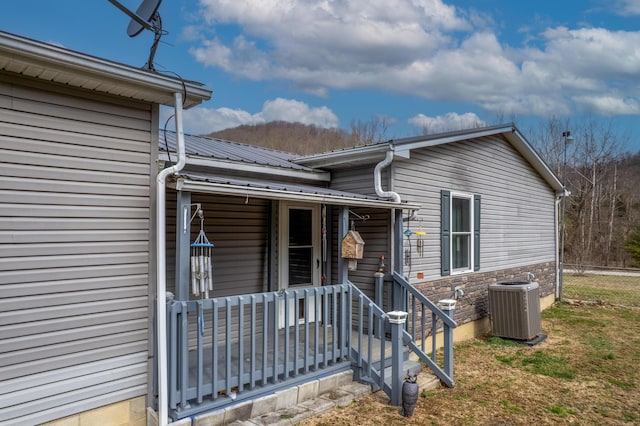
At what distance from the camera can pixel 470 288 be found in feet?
25.1

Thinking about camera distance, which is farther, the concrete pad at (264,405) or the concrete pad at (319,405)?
the concrete pad at (319,405)

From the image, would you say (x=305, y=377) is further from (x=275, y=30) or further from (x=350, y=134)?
(x=275, y=30)

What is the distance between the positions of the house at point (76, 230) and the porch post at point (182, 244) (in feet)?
0.92

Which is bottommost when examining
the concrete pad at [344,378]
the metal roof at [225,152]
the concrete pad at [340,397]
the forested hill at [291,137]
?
the concrete pad at [340,397]

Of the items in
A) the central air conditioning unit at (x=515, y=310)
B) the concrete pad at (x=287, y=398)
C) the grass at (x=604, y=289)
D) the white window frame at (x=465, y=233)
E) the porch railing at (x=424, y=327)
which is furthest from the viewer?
the grass at (x=604, y=289)

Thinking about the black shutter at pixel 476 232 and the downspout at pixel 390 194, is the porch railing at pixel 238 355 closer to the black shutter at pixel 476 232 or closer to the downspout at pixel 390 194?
the downspout at pixel 390 194

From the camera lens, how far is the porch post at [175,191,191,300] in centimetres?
368

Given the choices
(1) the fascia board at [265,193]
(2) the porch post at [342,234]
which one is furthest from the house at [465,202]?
(2) the porch post at [342,234]

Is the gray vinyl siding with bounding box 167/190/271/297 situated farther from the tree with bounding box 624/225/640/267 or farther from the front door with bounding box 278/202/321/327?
the tree with bounding box 624/225/640/267

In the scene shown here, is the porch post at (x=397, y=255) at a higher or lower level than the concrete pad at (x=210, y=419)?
higher

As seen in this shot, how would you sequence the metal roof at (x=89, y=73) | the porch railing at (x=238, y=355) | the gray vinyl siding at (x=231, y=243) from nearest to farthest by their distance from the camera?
1. the metal roof at (x=89, y=73)
2. the porch railing at (x=238, y=355)
3. the gray vinyl siding at (x=231, y=243)

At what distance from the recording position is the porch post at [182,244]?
368cm

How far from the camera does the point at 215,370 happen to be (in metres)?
3.75

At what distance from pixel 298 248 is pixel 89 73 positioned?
3.64 metres
